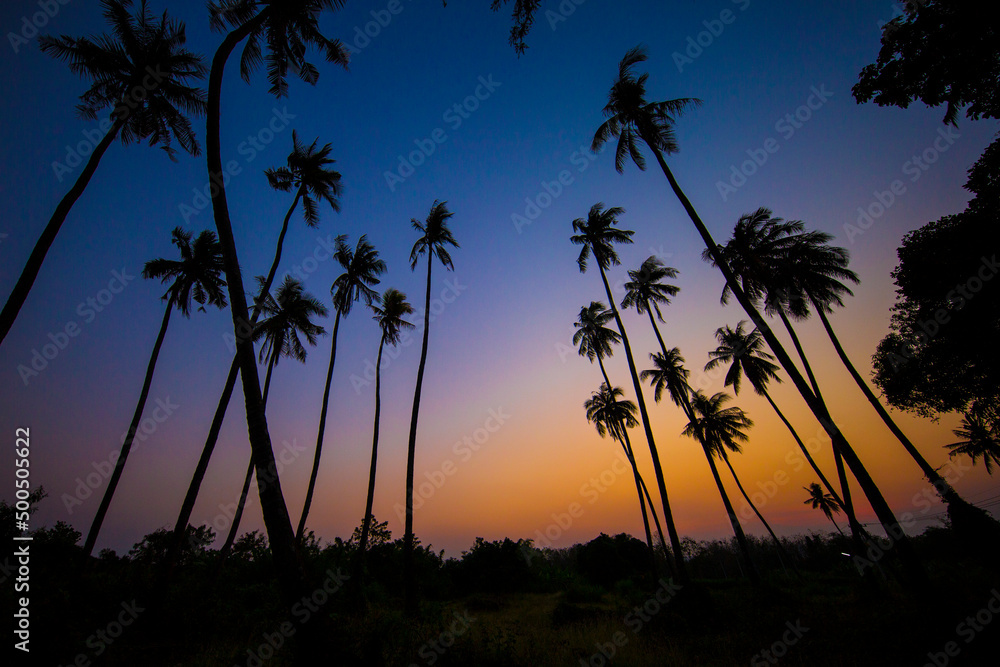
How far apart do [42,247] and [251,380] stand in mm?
8396

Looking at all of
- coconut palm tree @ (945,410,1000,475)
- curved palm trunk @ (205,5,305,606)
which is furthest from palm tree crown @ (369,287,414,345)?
coconut palm tree @ (945,410,1000,475)

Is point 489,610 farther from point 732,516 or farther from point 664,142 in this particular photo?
point 664,142

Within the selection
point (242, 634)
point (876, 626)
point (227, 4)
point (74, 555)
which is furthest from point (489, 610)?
point (227, 4)

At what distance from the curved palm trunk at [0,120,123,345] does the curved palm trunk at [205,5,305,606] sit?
19.2 ft

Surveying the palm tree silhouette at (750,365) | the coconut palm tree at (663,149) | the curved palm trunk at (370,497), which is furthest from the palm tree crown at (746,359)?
the curved palm trunk at (370,497)

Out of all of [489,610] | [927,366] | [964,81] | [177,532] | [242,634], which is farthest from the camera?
[489,610]

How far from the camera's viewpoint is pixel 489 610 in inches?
812

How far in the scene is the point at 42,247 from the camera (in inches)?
370

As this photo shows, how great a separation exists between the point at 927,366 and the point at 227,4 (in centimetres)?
2905

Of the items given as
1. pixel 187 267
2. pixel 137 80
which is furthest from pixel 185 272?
pixel 137 80

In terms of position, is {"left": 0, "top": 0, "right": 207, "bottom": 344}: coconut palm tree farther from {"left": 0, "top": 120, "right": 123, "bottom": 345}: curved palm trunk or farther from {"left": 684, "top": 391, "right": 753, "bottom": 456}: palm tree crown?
{"left": 684, "top": 391, "right": 753, "bottom": 456}: palm tree crown

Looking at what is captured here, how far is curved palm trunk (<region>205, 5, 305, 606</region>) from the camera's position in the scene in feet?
18.7

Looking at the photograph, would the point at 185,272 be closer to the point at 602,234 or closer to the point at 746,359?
the point at 602,234

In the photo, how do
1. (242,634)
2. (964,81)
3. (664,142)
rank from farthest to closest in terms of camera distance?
(664,142) → (242,634) → (964,81)
